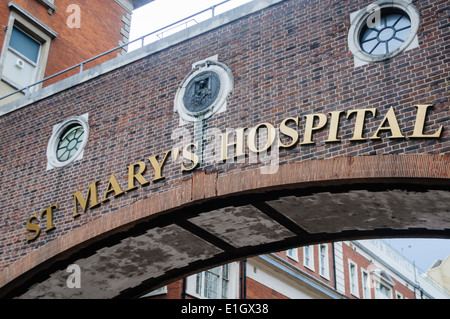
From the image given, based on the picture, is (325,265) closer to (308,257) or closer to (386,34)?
(308,257)

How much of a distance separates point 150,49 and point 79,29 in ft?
30.2

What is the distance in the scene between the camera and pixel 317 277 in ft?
88.9

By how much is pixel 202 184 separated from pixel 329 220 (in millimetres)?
2320

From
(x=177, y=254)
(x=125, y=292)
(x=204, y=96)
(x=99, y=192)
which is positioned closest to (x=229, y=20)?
(x=204, y=96)

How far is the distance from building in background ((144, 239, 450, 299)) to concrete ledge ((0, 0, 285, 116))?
26.0ft

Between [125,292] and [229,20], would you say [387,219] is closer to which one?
[229,20]

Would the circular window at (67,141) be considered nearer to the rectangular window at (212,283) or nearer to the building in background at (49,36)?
the building in background at (49,36)

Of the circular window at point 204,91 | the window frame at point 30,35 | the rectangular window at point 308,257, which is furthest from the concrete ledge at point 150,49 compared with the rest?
the rectangular window at point 308,257

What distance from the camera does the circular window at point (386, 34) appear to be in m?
9.33

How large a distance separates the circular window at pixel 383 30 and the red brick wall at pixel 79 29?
11268mm

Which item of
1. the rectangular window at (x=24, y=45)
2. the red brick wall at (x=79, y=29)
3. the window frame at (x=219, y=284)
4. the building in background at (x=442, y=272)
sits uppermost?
the red brick wall at (x=79, y=29)

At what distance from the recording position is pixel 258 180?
9484 millimetres

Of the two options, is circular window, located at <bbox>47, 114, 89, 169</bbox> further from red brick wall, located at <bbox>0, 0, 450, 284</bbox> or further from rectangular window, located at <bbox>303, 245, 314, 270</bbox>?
rectangular window, located at <bbox>303, 245, 314, 270</bbox>

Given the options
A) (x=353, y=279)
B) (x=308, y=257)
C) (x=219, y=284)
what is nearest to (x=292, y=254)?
(x=308, y=257)
